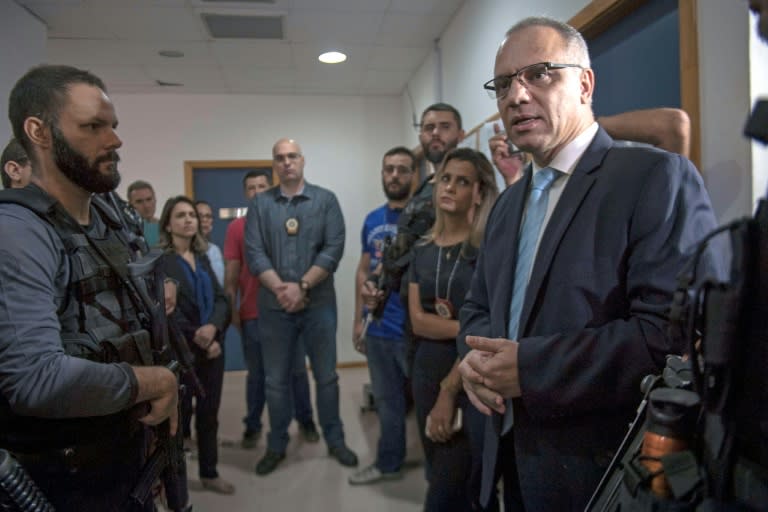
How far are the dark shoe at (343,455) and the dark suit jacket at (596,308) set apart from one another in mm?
2061

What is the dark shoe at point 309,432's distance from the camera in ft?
10.7

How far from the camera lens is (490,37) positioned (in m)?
2.94

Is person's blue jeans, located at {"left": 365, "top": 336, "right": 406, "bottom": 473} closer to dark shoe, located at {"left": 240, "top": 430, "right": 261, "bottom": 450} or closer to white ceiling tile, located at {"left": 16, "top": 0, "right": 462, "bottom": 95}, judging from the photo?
dark shoe, located at {"left": 240, "top": 430, "right": 261, "bottom": 450}

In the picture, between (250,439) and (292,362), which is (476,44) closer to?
(292,362)

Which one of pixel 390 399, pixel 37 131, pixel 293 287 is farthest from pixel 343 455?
pixel 37 131

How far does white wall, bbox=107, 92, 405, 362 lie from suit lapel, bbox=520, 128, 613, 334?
452 cm

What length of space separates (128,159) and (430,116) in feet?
12.4

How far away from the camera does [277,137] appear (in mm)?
5457

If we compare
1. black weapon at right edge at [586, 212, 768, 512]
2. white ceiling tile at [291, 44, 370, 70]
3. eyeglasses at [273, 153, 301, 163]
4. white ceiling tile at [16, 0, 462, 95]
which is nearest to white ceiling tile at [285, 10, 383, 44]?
white ceiling tile at [16, 0, 462, 95]

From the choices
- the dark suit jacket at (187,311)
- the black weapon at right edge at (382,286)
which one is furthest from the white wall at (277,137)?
the black weapon at right edge at (382,286)

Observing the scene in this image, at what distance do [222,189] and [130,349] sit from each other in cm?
448

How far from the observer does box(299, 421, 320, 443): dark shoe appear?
129 inches

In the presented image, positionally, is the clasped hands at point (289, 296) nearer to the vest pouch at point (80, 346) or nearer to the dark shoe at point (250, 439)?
the dark shoe at point (250, 439)

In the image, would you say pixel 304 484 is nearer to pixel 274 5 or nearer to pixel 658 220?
pixel 658 220
